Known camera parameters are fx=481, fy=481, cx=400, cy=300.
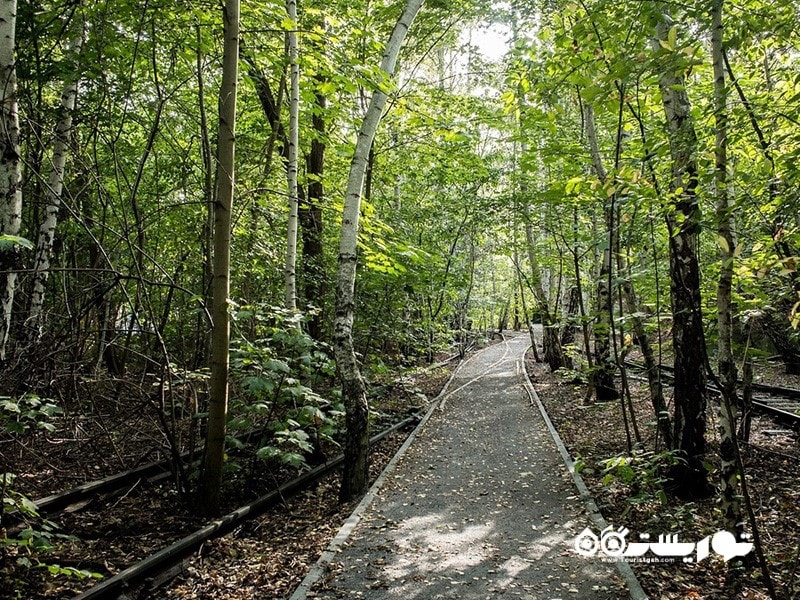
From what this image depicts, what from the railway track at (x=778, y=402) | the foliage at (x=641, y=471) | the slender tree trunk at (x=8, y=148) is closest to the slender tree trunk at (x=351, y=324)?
the foliage at (x=641, y=471)

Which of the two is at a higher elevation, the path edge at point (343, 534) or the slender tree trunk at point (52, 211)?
the slender tree trunk at point (52, 211)

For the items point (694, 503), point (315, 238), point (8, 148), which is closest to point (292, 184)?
point (315, 238)

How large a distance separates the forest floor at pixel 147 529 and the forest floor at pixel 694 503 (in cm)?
315

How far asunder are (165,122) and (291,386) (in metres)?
4.03

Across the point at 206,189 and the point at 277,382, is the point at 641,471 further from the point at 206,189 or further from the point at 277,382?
the point at 206,189

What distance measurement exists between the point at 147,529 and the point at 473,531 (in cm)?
354

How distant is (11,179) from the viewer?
4.42 meters

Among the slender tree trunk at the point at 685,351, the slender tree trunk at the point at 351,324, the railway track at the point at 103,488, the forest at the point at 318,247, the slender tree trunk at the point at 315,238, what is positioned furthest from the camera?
the slender tree trunk at the point at 315,238

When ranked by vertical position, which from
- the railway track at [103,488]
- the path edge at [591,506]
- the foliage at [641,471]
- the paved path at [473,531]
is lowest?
the paved path at [473,531]

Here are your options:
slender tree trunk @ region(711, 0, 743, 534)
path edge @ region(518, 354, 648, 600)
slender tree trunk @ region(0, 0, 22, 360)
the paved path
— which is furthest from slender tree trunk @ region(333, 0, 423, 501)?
slender tree trunk @ region(711, 0, 743, 534)

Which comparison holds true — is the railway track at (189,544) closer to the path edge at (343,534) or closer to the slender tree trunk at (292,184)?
the path edge at (343,534)

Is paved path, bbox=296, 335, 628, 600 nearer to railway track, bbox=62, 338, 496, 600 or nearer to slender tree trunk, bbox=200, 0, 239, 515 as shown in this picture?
railway track, bbox=62, 338, 496, 600

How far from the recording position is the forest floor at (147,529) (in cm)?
412

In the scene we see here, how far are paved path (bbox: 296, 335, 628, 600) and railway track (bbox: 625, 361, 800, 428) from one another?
3224 mm
